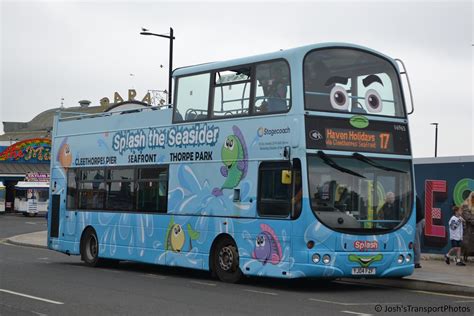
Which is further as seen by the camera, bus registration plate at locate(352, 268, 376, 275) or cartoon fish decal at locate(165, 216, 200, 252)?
cartoon fish decal at locate(165, 216, 200, 252)

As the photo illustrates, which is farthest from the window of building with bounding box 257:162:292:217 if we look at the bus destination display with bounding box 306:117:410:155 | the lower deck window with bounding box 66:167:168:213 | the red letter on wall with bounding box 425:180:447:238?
the red letter on wall with bounding box 425:180:447:238

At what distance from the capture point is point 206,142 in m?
16.8

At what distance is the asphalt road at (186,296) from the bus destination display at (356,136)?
2.69m

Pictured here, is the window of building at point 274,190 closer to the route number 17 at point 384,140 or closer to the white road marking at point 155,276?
the route number 17 at point 384,140

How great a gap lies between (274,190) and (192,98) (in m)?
3.43

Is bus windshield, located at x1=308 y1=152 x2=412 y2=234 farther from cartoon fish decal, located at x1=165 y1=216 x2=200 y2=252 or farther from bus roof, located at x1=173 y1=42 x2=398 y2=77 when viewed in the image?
cartoon fish decal, located at x1=165 y1=216 x2=200 y2=252

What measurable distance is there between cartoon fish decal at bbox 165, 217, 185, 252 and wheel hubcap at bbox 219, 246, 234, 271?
1364 mm

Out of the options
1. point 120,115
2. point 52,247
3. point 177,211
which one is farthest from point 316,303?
point 52,247

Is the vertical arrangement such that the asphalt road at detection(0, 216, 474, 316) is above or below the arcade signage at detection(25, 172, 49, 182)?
below

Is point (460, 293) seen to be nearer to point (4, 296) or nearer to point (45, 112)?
point (4, 296)

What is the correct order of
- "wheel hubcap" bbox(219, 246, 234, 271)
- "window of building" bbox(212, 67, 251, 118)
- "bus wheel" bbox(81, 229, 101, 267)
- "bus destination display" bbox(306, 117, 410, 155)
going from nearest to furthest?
"bus destination display" bbox(306, 117, 410, 155) < "window of building" bbox(212, 67, 251, 118) < "wheel hubcap" bbox(219, 246, 234, 271) < "bus wheel" bbox(81, 229, 101, 267)

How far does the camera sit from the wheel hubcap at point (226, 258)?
627 inches

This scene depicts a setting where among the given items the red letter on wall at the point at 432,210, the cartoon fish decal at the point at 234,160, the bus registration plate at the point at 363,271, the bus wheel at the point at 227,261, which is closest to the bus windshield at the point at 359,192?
the bus registration plate at the point at 363,271

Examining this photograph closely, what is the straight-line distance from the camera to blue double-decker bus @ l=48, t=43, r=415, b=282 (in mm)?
14422
